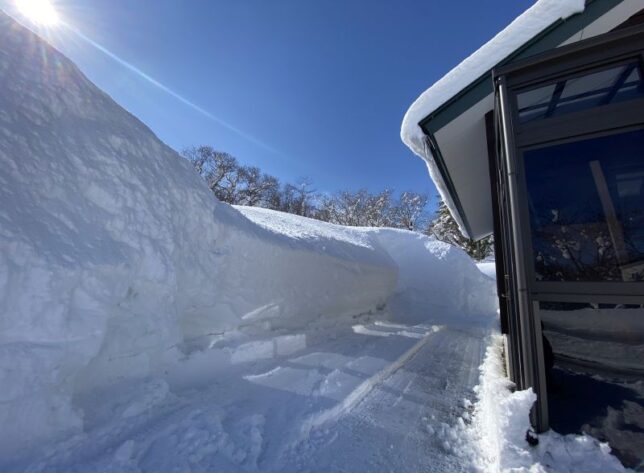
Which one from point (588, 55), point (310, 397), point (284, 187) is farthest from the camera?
point (284, 187)

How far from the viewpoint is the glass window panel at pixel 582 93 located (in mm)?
2473

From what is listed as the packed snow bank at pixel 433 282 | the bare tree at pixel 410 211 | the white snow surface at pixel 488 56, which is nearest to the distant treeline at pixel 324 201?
the bare tree at pixel 410 211

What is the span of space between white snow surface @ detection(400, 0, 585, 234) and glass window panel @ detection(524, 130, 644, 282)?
1.35 meters

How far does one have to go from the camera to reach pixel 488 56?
11.0 ft

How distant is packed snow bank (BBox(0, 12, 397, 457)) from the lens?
2221mm

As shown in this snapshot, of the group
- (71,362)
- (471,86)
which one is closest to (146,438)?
(71,362)

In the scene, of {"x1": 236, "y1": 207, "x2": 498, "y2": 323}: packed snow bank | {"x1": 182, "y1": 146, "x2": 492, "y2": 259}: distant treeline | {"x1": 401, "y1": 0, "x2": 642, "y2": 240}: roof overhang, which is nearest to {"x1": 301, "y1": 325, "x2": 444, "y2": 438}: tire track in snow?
{"x1": 401, "y1": 0, "x2": 642, "y2": 240}: roof overhang

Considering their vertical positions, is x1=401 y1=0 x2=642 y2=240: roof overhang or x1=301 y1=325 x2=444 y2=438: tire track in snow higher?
x1=401 y1=0 x2=642 y2=240: roof overhang

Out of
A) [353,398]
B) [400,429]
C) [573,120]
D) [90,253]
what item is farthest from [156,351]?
[573,120]

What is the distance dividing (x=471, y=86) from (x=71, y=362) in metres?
4.60

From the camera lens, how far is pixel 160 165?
13.2ft

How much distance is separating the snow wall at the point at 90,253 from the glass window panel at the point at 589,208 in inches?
144

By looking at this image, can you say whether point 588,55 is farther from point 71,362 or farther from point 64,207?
point 71,362

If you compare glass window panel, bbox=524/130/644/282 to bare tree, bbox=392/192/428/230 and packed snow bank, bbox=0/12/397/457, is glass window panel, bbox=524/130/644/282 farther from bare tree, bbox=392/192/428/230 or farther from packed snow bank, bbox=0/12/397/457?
bare tree, bbox=392/192/428/230
